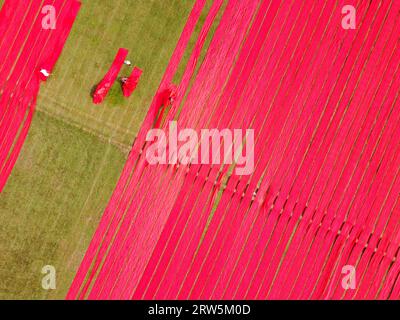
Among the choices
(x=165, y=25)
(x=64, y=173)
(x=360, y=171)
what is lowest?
(x=64, y=173)

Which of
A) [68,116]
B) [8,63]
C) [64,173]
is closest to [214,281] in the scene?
[64,173]

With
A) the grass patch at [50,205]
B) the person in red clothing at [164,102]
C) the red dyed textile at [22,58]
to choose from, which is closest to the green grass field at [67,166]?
the grass patch at [50,205]

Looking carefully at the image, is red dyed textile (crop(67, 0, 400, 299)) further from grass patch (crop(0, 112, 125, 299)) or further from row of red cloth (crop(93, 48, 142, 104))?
row of red cloth (crop(93, 48, 142, 104))

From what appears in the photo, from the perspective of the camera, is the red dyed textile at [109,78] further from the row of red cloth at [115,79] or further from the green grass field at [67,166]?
the green grass field at [67,166]

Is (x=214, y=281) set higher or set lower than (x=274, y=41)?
lower

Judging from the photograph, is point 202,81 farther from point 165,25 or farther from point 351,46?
point 351,46

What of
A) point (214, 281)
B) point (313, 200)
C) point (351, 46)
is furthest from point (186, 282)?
point (351, 46)

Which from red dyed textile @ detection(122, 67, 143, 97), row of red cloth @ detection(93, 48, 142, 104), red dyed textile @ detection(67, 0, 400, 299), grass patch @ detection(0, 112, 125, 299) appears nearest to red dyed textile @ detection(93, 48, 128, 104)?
row of red cloth @ detection(93, 48, 142, 104)
